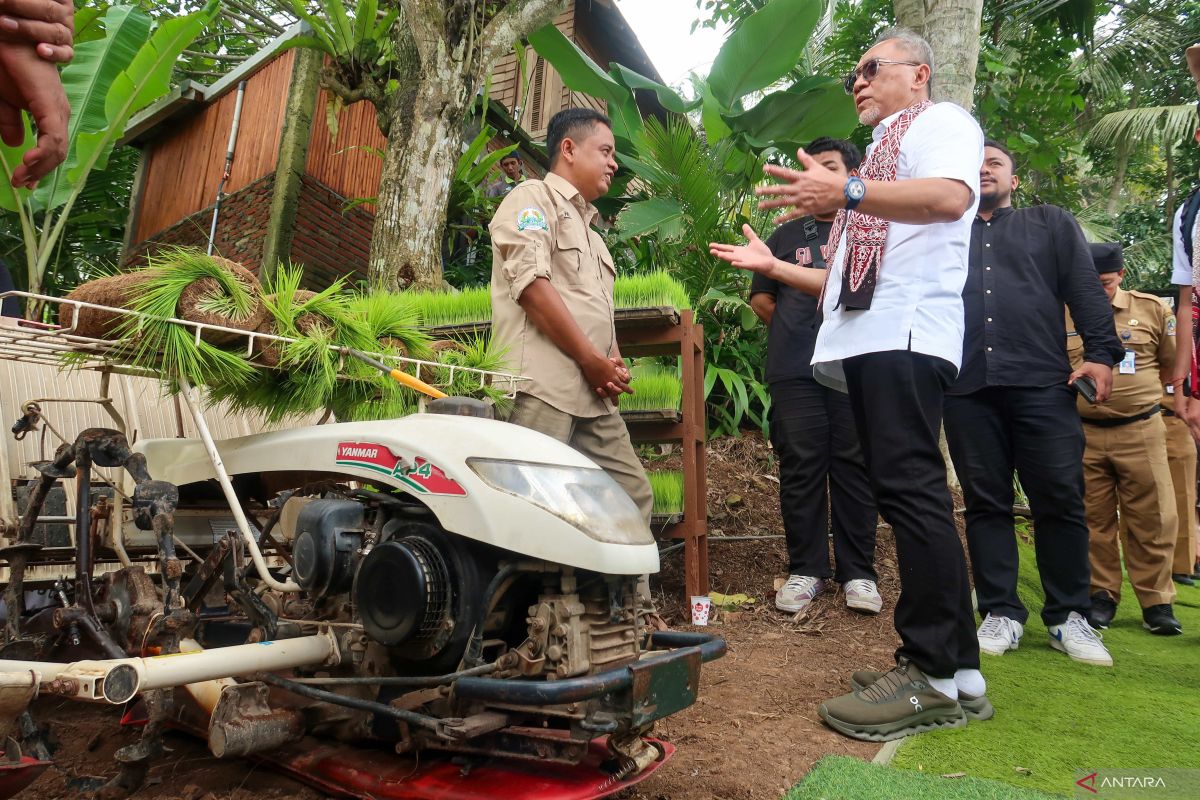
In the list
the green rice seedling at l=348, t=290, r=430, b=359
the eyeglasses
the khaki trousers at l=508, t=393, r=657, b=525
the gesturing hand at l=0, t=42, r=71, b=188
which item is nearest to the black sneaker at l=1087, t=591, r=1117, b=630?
the khaki trousers at l=508, t=393, r=657, b=525

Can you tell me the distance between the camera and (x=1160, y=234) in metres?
19.1

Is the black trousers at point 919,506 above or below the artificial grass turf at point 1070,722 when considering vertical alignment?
above

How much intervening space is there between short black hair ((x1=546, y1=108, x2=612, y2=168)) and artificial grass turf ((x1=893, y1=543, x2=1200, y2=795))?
2.36 m

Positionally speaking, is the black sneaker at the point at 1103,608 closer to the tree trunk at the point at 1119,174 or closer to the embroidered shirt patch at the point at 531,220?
the embroidered shirt patch at the point at 531,220

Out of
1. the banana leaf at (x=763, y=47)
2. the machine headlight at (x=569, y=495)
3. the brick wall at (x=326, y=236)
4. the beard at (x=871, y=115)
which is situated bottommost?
the machine headlight at (x=569, y=495)

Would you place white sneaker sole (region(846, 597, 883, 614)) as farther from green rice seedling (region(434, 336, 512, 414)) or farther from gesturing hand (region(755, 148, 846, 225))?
gesturing hand (region(755, 148, 846, 225))

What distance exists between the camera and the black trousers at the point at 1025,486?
3.21 meters

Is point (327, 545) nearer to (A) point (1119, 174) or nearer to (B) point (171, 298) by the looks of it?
(B) point (171, 298)

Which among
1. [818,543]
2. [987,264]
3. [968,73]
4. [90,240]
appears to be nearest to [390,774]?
[818,543]

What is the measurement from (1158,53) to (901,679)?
818 inches

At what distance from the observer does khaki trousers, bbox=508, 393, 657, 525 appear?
2746mm

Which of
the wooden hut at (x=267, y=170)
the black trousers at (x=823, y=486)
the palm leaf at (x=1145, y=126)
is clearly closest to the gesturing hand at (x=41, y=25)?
the black trousers at (x=823, y=486)

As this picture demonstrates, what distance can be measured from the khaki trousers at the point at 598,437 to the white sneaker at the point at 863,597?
1319mm

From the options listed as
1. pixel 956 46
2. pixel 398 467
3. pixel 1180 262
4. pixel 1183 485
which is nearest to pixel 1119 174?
pixel 956 46
